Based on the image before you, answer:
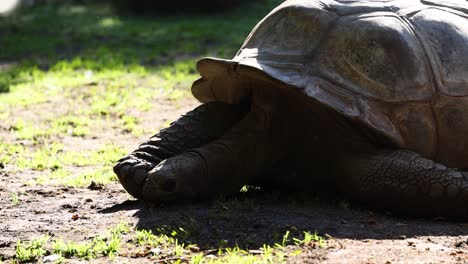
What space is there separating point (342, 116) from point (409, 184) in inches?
18.4

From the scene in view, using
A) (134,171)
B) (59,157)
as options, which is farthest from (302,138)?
(59,157)

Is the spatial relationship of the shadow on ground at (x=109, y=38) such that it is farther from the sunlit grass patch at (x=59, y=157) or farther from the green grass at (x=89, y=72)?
the sunlit grass patch at (x=59, y=157)

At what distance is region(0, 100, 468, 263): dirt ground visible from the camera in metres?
3.63

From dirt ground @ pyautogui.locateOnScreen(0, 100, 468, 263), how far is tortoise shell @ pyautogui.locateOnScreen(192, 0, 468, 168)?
1.68 feet

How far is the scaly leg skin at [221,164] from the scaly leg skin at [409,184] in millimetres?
492

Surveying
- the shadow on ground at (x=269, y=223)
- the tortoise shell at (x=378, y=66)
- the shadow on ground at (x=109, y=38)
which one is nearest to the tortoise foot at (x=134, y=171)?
the shadow on ground at (x=269, y=223)

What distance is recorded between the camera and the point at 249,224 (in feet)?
13.4

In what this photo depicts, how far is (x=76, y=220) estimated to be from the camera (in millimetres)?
4480

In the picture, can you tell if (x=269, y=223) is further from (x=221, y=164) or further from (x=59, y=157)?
(x=59, y=157)

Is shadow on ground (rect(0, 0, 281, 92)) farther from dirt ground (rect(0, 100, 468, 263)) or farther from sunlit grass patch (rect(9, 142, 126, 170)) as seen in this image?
dirt ground (rect(0, 100, 468, 263))

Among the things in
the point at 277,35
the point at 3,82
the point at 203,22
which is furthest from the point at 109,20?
the point at 277,35

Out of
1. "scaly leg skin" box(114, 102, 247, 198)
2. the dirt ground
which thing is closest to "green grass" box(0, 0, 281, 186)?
the dirt ground

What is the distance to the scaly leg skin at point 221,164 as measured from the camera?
444 cm

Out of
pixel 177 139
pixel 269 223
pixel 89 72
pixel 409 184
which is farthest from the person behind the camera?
pixel 89 72
